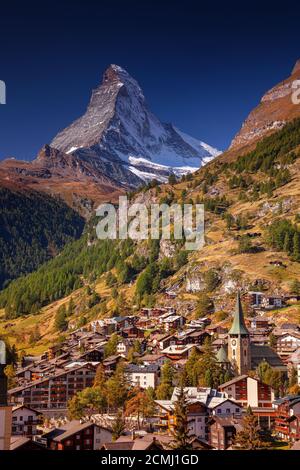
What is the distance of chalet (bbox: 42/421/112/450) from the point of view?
70.8 m

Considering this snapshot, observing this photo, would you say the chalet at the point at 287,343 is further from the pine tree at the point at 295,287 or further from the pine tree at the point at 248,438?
the pine tree at the point at 248,438

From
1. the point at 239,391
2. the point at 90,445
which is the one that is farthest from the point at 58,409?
the point at 90,445

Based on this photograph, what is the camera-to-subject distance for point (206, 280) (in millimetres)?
172875

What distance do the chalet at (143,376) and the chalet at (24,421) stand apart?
2330 centimetres

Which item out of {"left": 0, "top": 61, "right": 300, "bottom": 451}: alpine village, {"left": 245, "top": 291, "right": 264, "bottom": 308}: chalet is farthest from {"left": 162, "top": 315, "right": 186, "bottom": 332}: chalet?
{"left": 245, "top": 291, "right": 264, "bottom": 308}: chalet

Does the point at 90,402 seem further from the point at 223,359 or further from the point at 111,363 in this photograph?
the point at 223,359

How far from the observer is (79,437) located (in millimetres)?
71688

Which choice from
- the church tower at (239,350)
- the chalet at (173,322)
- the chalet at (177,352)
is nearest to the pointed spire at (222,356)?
the church tower at (239,350)

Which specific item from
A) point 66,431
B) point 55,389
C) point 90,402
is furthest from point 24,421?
point 55,389

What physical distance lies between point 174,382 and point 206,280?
68465 mm

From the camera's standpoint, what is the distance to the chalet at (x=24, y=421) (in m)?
83.5

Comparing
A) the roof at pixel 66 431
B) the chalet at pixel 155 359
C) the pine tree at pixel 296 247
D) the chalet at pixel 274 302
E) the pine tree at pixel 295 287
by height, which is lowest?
the roof at pixel 66 431

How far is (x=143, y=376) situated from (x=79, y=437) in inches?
1539
